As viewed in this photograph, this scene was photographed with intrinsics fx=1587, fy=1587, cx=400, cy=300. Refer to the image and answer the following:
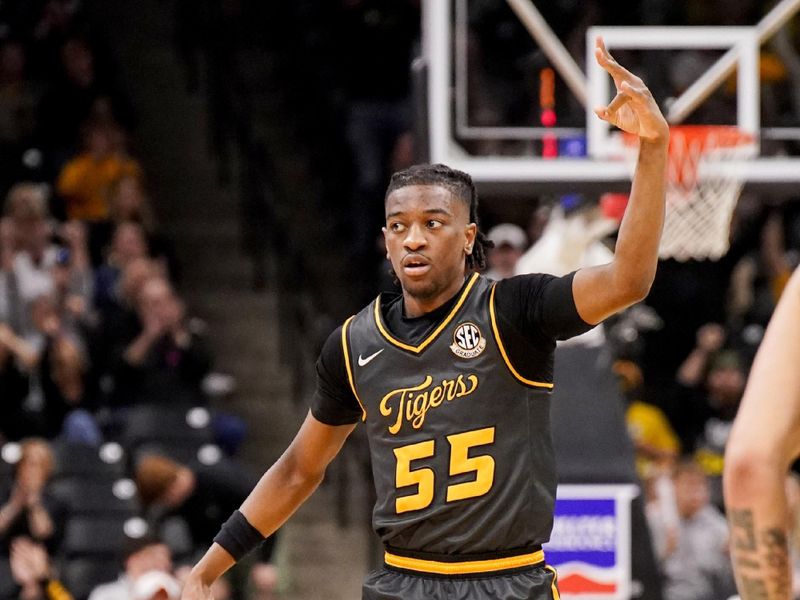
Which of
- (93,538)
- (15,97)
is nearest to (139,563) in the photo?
(93,538)

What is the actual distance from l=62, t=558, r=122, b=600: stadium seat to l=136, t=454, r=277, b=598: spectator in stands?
1.44 ft

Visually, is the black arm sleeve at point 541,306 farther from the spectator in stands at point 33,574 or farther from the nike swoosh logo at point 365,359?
the spectator in stands at point 33,574

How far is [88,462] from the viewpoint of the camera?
9805mm

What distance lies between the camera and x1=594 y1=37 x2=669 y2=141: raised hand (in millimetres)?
3660

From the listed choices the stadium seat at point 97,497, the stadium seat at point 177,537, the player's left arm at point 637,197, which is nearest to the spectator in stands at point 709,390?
the stadium seat at point 177,537

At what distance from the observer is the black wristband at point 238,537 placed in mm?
4723

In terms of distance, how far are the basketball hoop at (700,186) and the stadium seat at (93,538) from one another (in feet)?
12.5

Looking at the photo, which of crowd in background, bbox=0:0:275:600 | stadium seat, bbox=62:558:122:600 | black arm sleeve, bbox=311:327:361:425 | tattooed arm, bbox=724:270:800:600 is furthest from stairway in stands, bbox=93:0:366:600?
tattooed arm, bbox=724:270:800:600

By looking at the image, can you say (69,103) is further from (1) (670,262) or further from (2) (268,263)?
(1) (670,262)

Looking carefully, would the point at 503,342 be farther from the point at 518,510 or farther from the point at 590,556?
the point at 590,556

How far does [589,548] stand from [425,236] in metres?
4.50

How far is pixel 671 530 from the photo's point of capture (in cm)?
1016

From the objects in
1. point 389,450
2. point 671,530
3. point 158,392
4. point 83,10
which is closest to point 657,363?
point 671,530

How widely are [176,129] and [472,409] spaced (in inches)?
411
